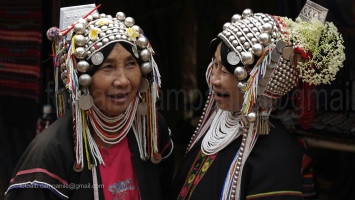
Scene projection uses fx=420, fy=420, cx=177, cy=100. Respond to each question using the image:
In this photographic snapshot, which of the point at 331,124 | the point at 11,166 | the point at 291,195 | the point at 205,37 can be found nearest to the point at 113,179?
the point at 291,195

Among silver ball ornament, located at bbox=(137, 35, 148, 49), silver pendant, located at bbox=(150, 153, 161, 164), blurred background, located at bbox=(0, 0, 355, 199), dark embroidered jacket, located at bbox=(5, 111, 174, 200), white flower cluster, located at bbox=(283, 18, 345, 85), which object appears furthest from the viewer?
blurred background, located at bbox=(0, 0, 355, 199)

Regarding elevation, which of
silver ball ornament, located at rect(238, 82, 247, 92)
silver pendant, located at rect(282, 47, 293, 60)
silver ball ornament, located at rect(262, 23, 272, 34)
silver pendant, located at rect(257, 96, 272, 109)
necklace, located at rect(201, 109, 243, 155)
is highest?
silver ball ornament, located at rect(262, 23, 272, 34)

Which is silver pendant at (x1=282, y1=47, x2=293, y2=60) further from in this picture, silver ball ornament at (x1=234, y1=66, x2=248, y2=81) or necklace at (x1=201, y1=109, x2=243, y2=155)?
necklace at (x1=201, y1=109, x2=243, y2=155)

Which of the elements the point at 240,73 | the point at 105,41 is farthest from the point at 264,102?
the point at 105,41

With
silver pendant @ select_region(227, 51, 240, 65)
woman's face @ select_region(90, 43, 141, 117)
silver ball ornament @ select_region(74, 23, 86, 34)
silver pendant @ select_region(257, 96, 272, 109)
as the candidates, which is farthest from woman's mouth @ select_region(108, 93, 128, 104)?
silver pendant @ select_region(257, 96, 272, 109)

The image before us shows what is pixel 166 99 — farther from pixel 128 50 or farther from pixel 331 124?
pixel 128 50

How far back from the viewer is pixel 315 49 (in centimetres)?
231

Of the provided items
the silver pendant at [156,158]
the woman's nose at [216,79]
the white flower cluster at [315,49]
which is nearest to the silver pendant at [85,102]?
the silver pendant at [156,158]

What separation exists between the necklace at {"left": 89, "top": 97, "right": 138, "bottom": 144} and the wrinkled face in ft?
1.69

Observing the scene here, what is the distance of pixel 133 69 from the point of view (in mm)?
2393

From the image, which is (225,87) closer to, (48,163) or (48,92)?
(48,163)

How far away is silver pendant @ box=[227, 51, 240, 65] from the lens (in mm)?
2275

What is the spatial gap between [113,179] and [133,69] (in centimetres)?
65

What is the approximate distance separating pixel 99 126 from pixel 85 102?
216mm
